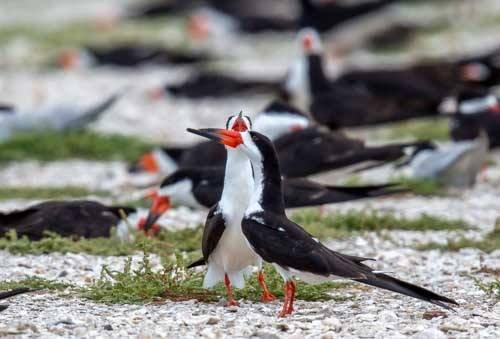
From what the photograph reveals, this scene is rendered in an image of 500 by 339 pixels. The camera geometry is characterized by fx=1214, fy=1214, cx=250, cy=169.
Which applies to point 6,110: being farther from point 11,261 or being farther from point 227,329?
point 227,329

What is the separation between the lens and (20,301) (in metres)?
6.36

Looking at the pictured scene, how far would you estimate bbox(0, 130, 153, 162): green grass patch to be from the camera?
12.7m

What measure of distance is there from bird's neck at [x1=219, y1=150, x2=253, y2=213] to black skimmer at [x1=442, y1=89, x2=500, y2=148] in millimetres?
4913

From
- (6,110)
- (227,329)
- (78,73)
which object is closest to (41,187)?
(6,110)

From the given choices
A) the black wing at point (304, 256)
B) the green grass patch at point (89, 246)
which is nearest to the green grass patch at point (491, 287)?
the black wing at point (304, 256)

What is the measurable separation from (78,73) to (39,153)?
243 inches

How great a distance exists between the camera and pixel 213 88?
16.8 m

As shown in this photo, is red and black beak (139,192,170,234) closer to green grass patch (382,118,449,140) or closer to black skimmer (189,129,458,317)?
black skimmer (189,129,458,317)

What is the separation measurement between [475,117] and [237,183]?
17.8 feet

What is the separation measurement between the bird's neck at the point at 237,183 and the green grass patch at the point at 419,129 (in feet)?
22.5

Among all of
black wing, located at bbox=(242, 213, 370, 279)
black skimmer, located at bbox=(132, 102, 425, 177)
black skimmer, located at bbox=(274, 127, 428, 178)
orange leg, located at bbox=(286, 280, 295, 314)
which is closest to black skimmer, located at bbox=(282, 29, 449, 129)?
black skimmer, located at bbox=(132, 102, 425, 177)

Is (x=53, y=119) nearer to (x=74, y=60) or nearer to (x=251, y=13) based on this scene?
(x=74, y=60)

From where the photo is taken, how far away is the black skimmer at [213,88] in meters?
16.7

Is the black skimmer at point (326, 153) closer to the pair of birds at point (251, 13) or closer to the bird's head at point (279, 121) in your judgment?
the bird's head at point (279, 121)
